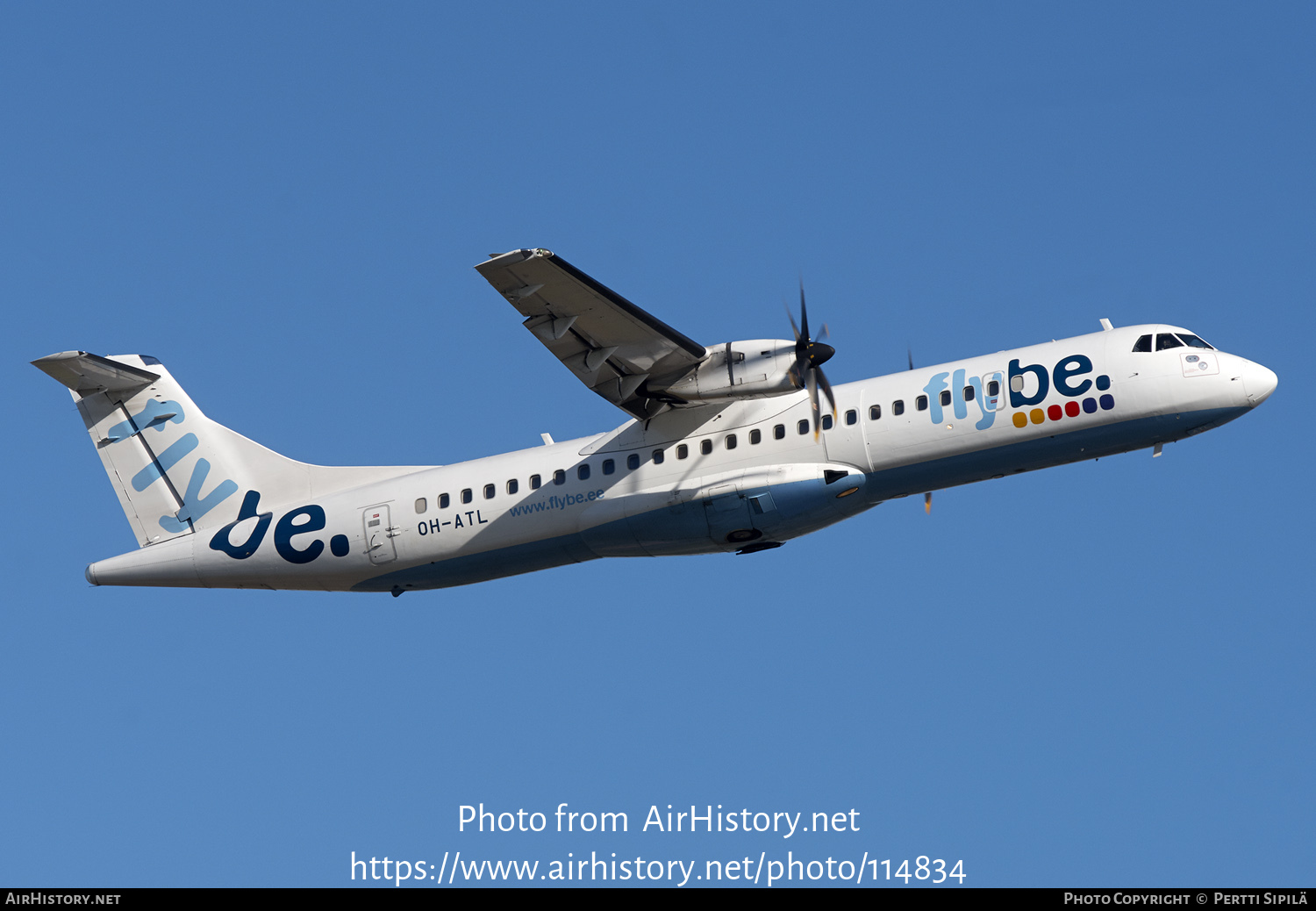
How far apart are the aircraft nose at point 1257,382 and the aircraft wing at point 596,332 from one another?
9116mm

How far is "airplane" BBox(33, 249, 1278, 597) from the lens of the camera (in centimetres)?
2373

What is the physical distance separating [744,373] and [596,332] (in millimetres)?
2647

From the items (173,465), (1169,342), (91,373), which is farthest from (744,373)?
(91,373)

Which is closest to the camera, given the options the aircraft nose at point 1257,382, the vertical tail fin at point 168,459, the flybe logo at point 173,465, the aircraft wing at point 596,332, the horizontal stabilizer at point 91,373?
the aircraft wing at point 596,332

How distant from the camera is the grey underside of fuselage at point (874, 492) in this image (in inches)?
936

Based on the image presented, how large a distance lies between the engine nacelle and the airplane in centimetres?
3

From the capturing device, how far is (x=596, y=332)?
950 inches

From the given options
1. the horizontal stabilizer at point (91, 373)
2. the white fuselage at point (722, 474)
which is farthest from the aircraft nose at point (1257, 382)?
the horizontal stabilizer at point (91, 373)

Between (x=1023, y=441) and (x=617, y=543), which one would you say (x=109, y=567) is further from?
(x=1023, y=441)

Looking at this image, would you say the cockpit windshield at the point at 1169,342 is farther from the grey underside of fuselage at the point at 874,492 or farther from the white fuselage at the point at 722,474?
the grey underside of fuselage at the point at 874,492

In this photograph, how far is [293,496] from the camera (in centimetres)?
2817

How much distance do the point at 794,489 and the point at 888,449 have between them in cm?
179

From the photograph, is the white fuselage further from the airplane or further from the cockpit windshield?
the cockpit windshield

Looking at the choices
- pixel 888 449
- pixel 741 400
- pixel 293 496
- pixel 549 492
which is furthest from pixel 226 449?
pixel 888 449
